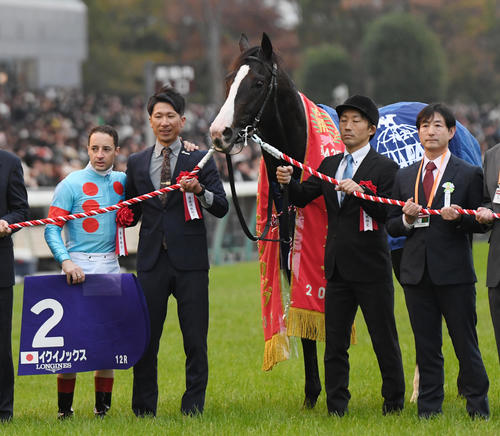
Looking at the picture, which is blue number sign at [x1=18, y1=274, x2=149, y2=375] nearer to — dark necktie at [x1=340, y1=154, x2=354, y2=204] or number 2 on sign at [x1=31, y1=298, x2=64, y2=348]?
number 2 on sign at [x1=31, y1=298, x2=64, y2=348]

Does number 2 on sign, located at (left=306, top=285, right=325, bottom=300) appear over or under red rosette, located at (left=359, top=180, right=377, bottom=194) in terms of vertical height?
under

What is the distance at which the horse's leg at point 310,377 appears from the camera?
6469 millimetres

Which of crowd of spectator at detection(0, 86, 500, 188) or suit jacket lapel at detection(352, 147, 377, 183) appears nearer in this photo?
suit jacket lapel at detection(352, 147, 377, 183)

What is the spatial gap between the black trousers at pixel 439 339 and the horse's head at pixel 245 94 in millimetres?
1329

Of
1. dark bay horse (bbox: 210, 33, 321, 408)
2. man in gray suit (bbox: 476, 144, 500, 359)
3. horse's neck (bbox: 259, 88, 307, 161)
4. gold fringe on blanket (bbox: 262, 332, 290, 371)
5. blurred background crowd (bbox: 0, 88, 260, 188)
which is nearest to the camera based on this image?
man in gray suit (bbox: 476, 144, 500, 359)

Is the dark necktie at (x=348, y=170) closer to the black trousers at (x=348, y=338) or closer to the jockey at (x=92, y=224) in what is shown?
the black trousers at (x=348, y=338)

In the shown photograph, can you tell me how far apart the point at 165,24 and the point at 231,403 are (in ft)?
166

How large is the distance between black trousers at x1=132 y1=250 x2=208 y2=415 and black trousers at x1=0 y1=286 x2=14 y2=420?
748 millimetres

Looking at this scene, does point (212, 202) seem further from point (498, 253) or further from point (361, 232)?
point (498, 253)

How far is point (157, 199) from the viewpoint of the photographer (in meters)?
5.95

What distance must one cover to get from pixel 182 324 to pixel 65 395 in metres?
0.86

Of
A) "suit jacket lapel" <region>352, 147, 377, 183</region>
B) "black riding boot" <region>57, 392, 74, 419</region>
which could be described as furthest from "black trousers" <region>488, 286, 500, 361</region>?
"black riding boot" <region>57, 392, 74, 419</region>

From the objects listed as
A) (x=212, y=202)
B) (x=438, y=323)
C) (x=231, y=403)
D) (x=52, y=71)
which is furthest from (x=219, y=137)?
(x=52, y=71)

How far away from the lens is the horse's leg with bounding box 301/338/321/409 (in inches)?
255
